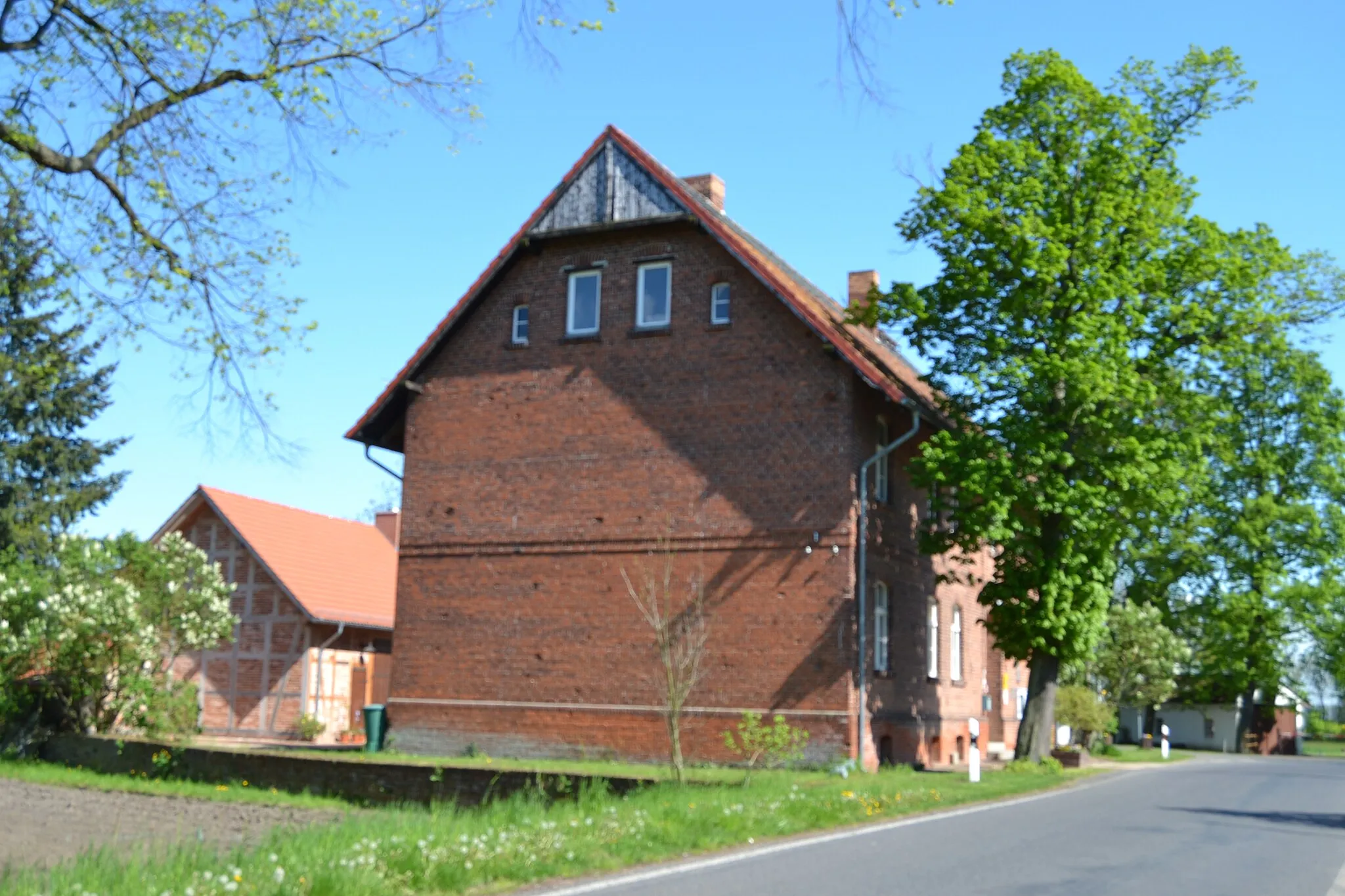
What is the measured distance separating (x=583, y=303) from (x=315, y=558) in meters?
14.7

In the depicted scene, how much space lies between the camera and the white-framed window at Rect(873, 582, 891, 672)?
25.4 metres

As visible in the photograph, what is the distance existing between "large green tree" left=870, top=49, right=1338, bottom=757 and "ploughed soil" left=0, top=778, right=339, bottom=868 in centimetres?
1283

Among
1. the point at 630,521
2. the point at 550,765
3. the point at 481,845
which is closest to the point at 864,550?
the point at 630,521

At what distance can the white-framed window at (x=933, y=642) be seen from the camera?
29.0 meters

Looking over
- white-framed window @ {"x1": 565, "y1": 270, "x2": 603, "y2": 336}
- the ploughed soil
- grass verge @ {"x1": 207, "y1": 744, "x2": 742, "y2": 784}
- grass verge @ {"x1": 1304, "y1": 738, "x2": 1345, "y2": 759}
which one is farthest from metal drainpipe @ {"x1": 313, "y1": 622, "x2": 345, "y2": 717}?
grass verge @ {"x1": 1304, "y1": 738, "x2": 1345, "y2": 759}

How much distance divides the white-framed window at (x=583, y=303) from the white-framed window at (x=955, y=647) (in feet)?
35.8

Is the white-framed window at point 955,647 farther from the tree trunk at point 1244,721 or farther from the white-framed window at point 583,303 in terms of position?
the tree trunk at point 1244,721

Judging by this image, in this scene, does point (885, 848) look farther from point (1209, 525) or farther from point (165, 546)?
point (1209, 525)

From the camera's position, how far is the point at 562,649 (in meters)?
26.0

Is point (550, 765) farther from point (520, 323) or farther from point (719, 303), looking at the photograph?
point (520, 323)

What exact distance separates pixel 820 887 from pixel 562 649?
16.5m

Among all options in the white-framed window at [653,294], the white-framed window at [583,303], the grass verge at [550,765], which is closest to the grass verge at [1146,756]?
the grass verge at [550,765]

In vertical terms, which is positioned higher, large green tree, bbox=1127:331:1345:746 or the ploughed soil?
large green tree, bbox=1127:331:1345:746

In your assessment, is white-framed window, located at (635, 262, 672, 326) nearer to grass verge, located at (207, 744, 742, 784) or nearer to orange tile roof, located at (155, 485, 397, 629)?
grass verge, located at (207, 744, 742, 784)
